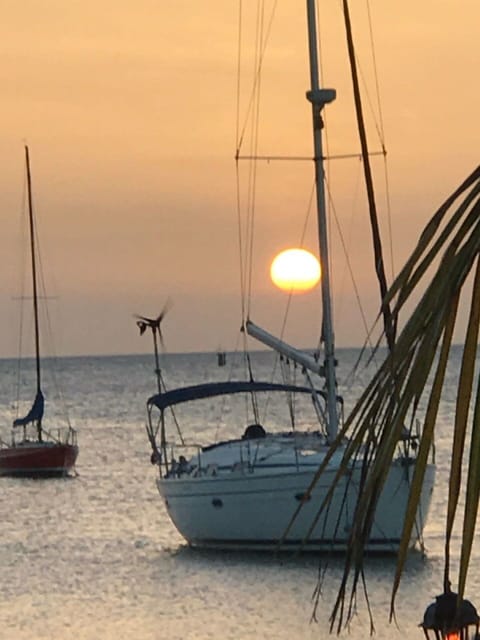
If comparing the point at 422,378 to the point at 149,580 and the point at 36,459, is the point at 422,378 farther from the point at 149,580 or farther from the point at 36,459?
the point at 36,459

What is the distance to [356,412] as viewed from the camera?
87.8 inches

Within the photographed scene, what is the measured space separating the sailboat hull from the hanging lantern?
2609cm

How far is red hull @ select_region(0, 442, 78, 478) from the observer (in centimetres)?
6116

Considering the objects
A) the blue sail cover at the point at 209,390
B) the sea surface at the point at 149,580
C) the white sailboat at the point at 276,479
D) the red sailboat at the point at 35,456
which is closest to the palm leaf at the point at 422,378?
the sea surface at the point at 149,580

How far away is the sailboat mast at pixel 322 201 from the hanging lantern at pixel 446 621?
27428 millimetres

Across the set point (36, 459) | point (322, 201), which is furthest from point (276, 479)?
point (36, 459)

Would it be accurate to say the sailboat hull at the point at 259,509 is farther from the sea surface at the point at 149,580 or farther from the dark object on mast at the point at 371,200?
the dark object on mast at the point at 371,200

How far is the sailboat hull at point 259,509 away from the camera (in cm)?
3259

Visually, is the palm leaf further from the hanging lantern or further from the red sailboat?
the red sailboat

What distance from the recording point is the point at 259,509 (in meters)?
34.1

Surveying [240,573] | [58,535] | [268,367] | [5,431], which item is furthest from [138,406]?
[240,573]

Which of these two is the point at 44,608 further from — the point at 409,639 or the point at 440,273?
→ the point at 440,273

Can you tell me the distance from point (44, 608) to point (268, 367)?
519 feet

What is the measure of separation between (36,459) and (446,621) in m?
58.3
